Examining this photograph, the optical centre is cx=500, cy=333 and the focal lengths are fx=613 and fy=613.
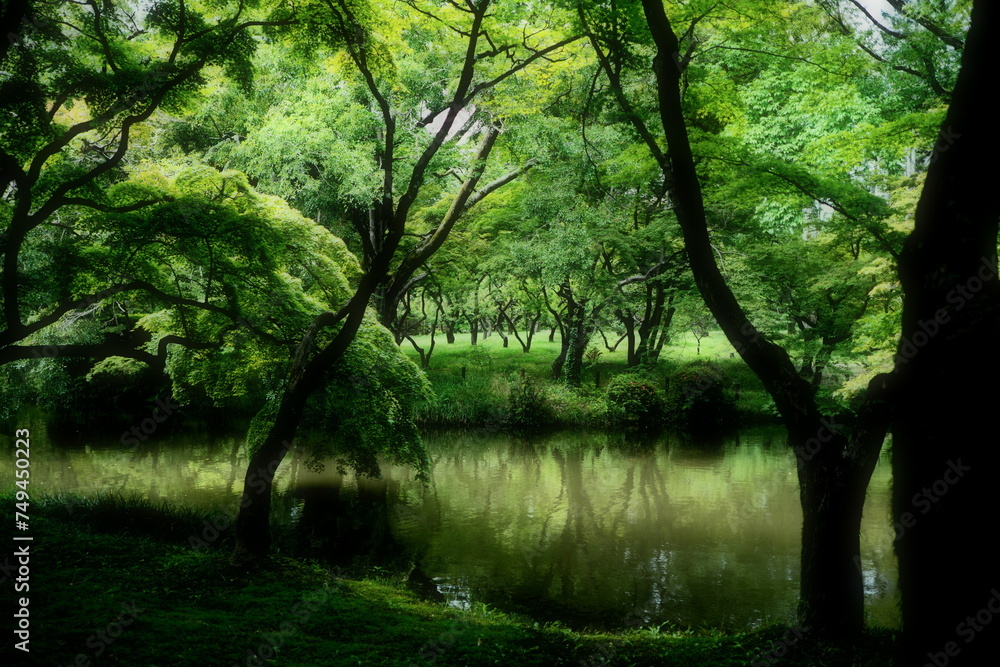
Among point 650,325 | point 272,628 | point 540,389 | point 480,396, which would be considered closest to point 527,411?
point 540,389

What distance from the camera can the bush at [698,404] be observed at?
19000 millimetres

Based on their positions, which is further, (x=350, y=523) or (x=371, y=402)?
(x=350, y=523)

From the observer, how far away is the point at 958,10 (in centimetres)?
1041

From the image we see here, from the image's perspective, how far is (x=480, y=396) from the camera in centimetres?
1941

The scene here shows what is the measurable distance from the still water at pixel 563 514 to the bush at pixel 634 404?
2.17 m

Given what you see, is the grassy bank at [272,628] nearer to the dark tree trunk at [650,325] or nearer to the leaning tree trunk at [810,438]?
the leaning tree trunk at [810,438]

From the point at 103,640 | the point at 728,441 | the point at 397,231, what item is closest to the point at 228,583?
the point at 103,640

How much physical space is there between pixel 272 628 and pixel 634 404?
50.7 feet

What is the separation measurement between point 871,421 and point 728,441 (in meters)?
14.2

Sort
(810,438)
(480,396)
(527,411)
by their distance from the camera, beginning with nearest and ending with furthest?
(810,438) < (527,411) < (480,396)

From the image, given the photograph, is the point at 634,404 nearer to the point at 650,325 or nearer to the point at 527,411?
the point at 527,411

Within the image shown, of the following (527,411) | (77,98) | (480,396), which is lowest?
(527,411)

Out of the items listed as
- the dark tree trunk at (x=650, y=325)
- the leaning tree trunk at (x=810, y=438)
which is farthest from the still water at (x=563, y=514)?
the dark tree trunk at (x=650, y=325)

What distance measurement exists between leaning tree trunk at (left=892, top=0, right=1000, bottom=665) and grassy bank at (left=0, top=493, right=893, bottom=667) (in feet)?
5.19
